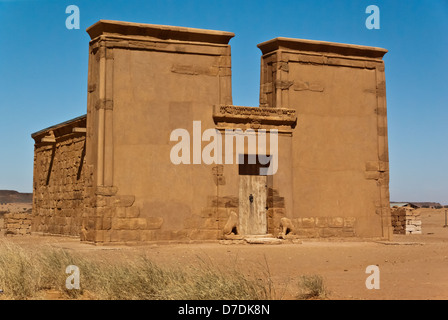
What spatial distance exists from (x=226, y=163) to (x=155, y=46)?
12.4 feet

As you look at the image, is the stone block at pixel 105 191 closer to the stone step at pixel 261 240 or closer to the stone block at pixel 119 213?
the stone block at pixel 119 213

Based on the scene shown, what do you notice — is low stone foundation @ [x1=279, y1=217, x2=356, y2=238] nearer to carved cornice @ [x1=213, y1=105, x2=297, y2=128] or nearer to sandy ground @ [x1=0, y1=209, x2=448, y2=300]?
sandy ground @ [x1=0, y1=209, x2=448, y2=300]

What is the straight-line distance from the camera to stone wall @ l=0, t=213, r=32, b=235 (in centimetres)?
2531

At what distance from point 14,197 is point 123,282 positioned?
97367 mm

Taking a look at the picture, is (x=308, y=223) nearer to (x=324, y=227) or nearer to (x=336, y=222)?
(x=324, y=227)

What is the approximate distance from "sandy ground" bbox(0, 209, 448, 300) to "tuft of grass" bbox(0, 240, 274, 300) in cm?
63

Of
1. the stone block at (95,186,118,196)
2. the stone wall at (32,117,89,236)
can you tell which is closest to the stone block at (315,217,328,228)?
the stone block at (95,186,118,196)

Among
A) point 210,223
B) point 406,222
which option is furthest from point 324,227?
point 406,222

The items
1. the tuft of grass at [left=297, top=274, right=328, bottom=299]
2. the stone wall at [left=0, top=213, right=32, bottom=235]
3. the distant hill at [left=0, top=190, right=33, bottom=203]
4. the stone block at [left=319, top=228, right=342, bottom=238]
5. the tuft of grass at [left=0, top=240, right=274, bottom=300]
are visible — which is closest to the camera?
the tuft of grass at [left=0, top=240, right=274, bottom=300]

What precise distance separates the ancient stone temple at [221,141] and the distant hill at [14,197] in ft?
274

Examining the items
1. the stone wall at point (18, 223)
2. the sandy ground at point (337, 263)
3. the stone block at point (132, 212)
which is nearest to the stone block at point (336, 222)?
the sandy ground at point (337, 263)

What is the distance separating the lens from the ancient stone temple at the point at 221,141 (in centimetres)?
1647
